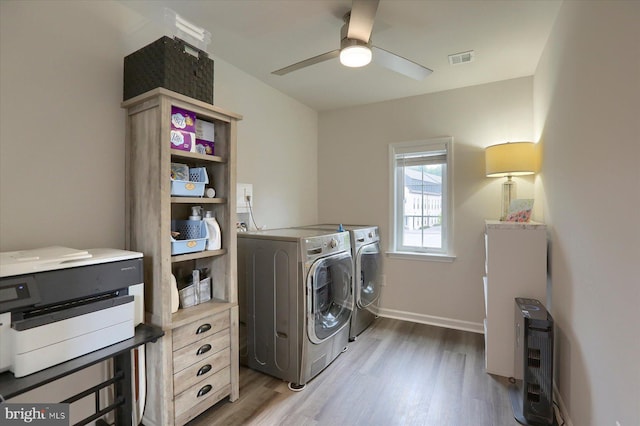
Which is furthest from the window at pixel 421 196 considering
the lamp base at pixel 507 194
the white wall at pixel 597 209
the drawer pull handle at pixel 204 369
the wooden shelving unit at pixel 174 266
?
the drawer pull handle at pixel 204 369

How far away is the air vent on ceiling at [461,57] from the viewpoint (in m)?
2.30

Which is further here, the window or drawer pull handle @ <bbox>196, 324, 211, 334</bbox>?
the window

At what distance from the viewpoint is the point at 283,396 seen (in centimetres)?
192

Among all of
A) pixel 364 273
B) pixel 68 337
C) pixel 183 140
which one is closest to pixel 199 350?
pixel 68 337

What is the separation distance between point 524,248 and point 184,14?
277 cm

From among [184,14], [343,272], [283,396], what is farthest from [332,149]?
[283,396]

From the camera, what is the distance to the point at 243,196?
2561mm

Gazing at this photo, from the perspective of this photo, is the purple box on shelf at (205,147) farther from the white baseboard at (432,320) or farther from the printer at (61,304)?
the white baseboard at (432,320)

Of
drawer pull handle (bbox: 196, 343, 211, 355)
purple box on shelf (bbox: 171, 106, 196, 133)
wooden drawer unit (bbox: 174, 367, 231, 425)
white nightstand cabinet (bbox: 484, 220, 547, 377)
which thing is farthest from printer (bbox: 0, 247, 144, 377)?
white nightstand cabinet (bbox: 484, 220, 547, 377)

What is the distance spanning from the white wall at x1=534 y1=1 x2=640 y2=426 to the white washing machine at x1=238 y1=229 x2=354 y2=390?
57.2 inches

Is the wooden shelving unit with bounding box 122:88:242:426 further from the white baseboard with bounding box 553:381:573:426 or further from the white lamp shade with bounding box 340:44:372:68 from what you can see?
the white baseboard with bounding box 553:381:573:426

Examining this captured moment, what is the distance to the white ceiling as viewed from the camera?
1749mm

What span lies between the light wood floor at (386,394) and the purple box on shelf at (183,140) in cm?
157

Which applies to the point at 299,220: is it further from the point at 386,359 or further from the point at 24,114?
the point at 24,114
